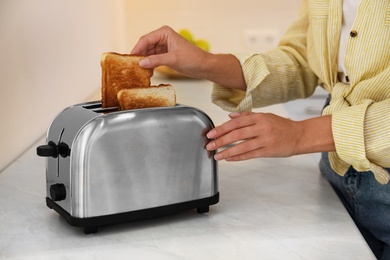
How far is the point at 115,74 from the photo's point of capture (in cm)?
112

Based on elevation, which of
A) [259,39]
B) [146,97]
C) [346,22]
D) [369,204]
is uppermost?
[346,22]

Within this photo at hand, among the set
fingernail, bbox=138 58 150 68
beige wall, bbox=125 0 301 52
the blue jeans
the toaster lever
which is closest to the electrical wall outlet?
beige wall, bbox=125 0 301 52

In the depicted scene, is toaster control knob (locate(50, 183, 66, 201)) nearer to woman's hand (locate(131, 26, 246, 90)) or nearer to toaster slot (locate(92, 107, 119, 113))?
toaster slot (locate(92, 107, 119, 113))

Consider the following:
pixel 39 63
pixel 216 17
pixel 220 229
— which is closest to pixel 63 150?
pixel 220 229

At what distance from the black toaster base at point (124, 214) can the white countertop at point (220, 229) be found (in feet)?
0.08

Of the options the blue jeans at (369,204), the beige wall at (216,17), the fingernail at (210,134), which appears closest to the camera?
the fingernail at (210,134)

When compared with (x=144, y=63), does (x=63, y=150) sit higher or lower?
lower

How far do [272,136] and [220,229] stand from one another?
175 mm

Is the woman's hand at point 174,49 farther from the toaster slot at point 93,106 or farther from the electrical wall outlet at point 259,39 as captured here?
the electrical wall outlet at point 259,39

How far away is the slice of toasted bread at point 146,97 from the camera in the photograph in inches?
42.8

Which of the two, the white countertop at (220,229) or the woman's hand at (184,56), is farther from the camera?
the woman's hand at (184,56)

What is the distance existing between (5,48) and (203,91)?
1123 millimetres

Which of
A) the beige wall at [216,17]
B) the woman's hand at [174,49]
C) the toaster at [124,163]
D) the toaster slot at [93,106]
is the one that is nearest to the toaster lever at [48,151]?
the toaster at [124,163]

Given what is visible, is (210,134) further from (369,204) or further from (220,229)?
(369,204)
